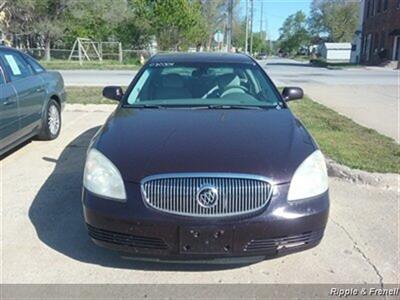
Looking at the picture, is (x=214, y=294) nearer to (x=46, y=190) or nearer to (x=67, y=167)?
(x=46, y=190)

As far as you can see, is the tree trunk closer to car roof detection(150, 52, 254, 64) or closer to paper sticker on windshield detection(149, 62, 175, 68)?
car roof detection(150, 52, 254, 64)

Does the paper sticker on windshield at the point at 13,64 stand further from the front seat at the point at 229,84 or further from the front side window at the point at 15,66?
the front seat at the point at 229,84

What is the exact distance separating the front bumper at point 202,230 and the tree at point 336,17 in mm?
77504

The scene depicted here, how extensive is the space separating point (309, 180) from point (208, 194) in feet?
2.45

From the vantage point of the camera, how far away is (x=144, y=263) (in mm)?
3053

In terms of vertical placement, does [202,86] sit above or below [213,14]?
below

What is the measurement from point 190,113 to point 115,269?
150cm

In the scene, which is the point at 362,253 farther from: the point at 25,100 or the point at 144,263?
the point at 25,100

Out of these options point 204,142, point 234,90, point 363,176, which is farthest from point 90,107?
point 204,142

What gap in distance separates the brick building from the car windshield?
34.0 meters

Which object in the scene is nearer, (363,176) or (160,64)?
(160,64)

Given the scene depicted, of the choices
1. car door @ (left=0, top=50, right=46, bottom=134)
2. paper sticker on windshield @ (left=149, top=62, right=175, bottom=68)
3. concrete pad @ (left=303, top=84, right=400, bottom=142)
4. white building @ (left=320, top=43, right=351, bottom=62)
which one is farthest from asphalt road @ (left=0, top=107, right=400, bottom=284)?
white building @ (left=320, top=43, right=351, bottom=62)

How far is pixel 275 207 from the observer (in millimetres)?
2646

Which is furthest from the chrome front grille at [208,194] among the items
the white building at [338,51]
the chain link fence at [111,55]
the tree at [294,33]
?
the tree at [294,33]
